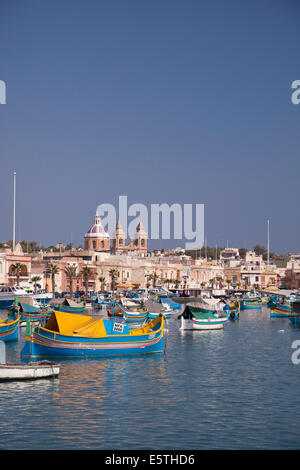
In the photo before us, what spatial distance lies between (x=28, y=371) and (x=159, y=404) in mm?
6889

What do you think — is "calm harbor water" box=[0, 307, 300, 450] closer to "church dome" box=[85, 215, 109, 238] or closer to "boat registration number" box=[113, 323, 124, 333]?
"boat registration number" box=[113, 323, 124, 333]

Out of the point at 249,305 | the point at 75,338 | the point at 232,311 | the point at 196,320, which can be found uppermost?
the point at 75,338

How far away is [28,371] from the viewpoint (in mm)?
31562

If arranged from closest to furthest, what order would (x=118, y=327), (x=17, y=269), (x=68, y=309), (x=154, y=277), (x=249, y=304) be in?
(x=118, y=327)
(x=68, y=309)
(x=17, y=269)
(x=249, y=304)
(x=154, y=277)

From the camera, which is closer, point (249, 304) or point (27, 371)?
point (27, 371)

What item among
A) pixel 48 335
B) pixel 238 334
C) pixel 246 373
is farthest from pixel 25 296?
pixel 246 373

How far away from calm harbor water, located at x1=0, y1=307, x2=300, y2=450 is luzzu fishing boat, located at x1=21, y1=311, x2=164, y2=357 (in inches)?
31.0

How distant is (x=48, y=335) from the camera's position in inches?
1550

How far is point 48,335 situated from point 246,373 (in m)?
11.4

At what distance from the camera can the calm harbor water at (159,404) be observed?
22.5 m

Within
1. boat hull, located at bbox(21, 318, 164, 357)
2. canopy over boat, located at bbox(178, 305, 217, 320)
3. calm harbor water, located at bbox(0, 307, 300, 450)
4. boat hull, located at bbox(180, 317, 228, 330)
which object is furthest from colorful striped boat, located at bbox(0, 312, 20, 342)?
canopy over boat, located at bbox(178, 305, 217, 320)

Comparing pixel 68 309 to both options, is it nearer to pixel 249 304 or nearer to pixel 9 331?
pixel 9 331

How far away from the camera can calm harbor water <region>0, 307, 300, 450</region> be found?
22547mm

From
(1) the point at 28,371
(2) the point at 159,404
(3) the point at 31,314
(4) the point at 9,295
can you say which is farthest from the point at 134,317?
(2) the point at 159,404
